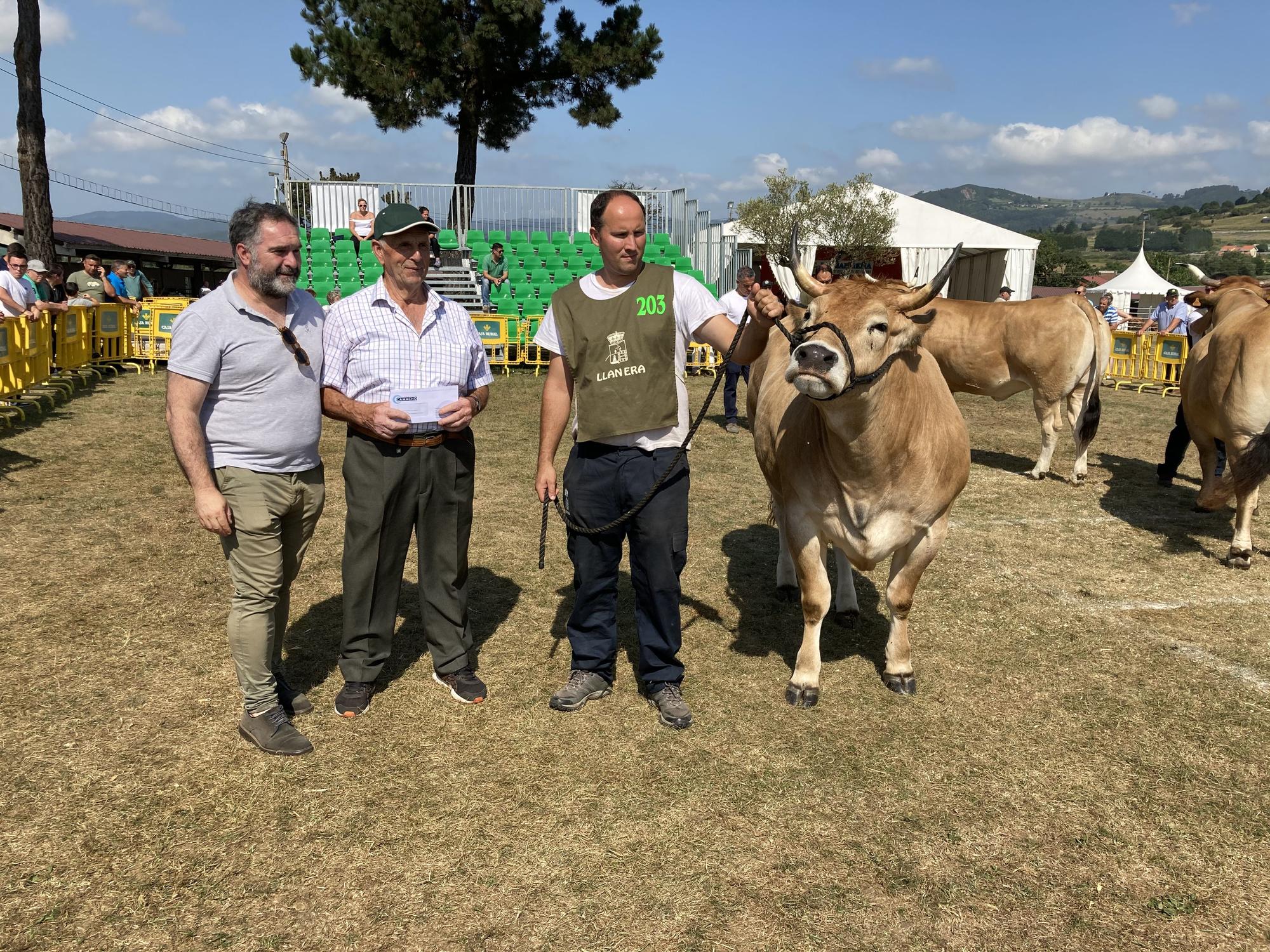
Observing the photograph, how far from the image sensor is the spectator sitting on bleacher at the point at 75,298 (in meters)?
13.9

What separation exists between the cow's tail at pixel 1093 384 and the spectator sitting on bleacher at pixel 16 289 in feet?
38.3

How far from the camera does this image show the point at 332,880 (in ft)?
9.52

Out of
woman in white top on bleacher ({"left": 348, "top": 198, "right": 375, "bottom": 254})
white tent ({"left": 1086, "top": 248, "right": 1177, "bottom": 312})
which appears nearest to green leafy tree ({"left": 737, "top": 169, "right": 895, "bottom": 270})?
white tent ({"left": 1086, "top": 248, "right": 1177, "bottom": 312})

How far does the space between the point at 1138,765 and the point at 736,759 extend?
1.67m

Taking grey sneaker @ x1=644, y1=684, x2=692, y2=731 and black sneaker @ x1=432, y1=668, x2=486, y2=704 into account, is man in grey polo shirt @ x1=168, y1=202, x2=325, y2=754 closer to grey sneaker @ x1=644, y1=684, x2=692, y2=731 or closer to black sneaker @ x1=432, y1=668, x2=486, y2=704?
black sneaker @ x1=432, y1=668, x2=486, y2=704

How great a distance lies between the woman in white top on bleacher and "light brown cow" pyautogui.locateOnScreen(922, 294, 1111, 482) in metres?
13.6

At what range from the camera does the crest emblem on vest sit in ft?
12.1

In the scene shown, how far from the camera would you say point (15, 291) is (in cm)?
1105

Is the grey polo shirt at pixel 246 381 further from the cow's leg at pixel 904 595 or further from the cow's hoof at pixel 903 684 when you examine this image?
the cow's hoof at pixel 903 684

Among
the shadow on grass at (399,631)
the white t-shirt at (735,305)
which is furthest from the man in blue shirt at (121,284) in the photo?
the shadow on grass at (399,631)

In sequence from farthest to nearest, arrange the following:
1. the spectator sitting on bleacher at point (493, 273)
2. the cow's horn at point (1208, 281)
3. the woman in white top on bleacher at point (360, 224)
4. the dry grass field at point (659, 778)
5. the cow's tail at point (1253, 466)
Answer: the woman in white top on bleacher at point (360, 224) < the spectator sitting on bleacher at point (493, 273) < the cow's horn at point (1208, 281) < the cow's tail at point (1253, 466) < the dry grass field at point (659, 778)

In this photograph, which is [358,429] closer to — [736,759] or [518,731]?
[518,731]

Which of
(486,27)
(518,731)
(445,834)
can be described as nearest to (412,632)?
(518,731)

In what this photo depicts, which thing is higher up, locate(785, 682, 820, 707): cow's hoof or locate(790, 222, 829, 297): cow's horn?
locate(790, 222, 829, 297): cow's horn
